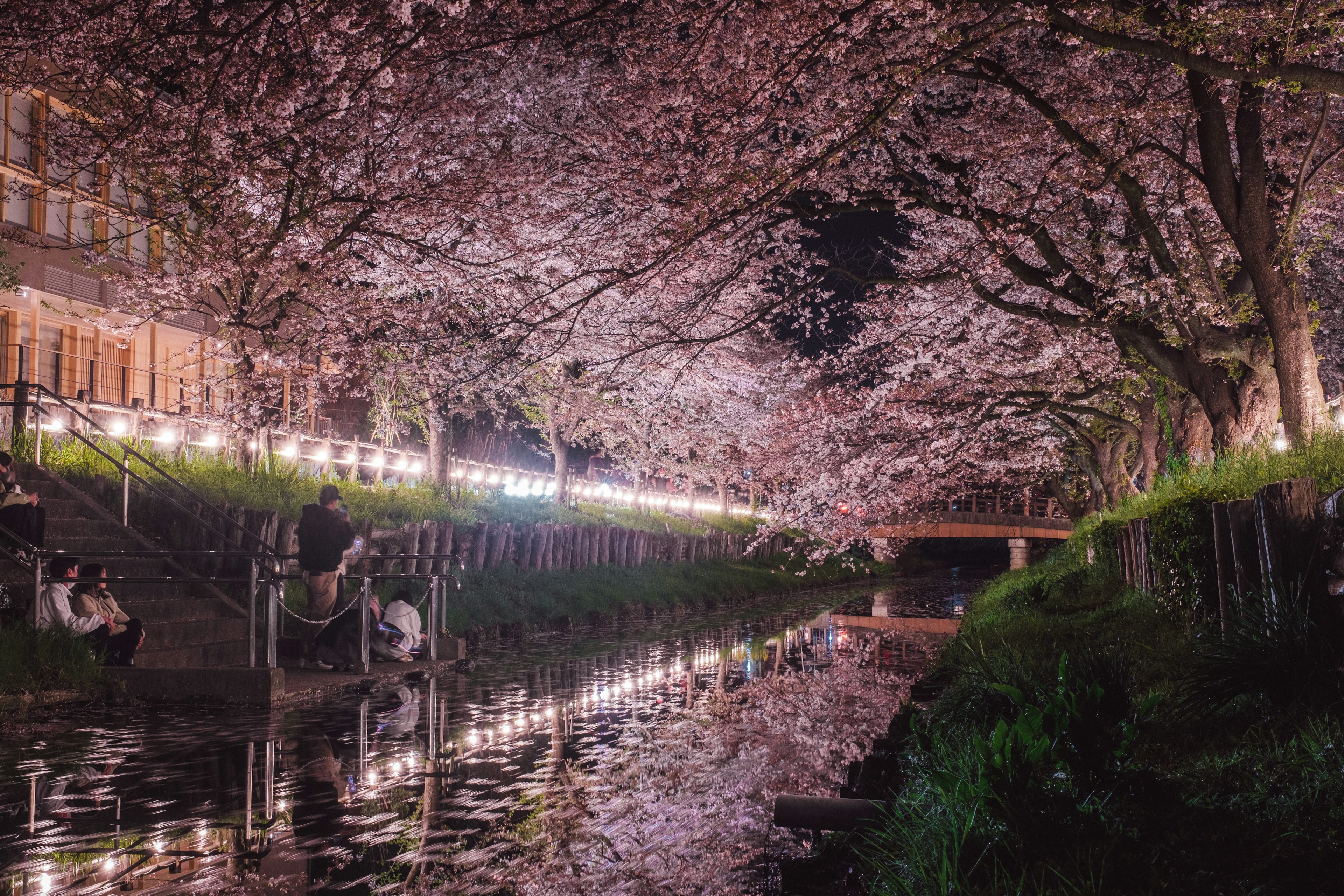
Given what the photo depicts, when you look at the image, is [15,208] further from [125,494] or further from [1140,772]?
[1140,772]

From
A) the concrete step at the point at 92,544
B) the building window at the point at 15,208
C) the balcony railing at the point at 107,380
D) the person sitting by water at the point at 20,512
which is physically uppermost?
the building window at the point at 15,208

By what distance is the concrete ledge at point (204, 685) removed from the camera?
33.0 ft

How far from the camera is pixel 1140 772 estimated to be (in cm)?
378

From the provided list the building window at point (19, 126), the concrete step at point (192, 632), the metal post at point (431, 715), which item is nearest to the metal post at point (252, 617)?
the concrete step at point (192, 632)

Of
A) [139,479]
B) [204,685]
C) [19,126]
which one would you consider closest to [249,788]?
[204,685]

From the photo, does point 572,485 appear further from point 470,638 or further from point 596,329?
point 470,638

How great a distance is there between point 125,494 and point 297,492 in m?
Answer: 4.33

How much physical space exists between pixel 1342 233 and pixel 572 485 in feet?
82.3

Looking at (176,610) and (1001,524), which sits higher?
(1001,524)

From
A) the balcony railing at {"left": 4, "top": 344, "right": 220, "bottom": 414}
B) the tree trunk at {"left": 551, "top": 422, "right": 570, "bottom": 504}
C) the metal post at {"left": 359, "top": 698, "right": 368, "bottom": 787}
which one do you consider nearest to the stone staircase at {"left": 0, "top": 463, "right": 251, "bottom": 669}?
the metal post at {"left": 359, "top": 698, "right": 368, "bottom": 787}

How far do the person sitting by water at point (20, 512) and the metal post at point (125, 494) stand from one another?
1853mm

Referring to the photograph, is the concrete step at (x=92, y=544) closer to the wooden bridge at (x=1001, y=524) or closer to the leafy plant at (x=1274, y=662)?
the leafy plant at (x=1274, y=662)

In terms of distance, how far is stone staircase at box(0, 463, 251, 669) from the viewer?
11.4 meters

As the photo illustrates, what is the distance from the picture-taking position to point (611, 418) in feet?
105
